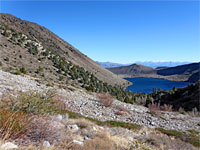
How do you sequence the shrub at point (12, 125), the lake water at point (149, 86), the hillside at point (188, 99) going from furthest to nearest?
1. the lake water at point (149, 86)
2. the hillside at point (188, 99)
3. the shrub at point (12, 125)

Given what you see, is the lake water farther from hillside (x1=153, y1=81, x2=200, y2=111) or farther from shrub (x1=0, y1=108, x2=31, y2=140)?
shrub (x1=0, y1=108, x2=31, y2=140)

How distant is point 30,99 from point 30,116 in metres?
0.65

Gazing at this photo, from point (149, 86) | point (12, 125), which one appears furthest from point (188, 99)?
point (149, 86)

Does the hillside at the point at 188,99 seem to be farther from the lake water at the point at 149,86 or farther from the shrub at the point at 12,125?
the lake water at the point at 149,86

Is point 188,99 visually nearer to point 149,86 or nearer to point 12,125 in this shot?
point 12,125

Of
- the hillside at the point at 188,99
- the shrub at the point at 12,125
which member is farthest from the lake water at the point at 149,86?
the shrub at the point at 12,125

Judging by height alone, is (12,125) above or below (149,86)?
below

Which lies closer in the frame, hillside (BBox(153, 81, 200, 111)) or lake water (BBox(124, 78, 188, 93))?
hillside (BBox(153, 81, 200, 111))

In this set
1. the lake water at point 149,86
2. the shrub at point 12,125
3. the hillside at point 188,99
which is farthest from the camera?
the lake water at point 149,86

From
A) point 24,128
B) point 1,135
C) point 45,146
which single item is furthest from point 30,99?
point 45,146

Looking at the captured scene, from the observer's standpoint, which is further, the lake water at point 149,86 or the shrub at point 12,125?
the lake water at point 149,86

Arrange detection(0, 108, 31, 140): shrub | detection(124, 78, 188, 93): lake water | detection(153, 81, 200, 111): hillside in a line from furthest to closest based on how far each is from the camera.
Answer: detection(124, 78, 188, 93): lake water
detection(153, 81, 200, 111): hillside
detection(0, 108, 31, 140): shrub

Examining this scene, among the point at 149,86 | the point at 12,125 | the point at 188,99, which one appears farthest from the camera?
the point at 149,86

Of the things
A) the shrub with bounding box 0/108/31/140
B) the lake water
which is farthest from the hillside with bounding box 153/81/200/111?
the lake water
